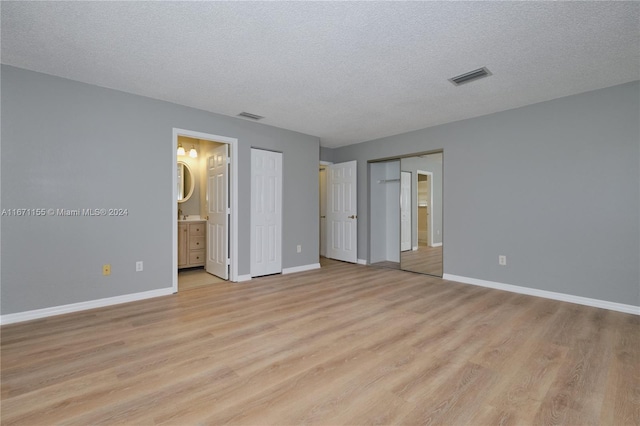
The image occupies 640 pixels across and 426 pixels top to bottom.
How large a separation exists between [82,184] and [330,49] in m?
3.03

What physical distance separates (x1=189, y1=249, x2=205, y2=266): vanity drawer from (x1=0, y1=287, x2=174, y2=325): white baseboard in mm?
1467

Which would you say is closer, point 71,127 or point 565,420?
point 565,420

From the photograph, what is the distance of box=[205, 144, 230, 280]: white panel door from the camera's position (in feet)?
14.7

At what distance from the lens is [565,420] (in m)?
1.54

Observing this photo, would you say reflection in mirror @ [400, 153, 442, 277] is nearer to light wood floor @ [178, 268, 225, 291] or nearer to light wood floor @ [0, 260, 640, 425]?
light wood floor @ [0, 260, 640, 425]

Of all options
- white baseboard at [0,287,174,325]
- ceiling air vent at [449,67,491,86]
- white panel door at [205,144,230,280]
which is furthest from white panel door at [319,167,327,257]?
ceiling air vent at [449,67,491,86]

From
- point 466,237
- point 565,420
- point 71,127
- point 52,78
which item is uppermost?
point 52,78

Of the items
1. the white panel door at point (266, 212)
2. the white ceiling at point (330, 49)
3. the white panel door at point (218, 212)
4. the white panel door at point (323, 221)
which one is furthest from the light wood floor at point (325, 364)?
the white panel door at point (323, 221)

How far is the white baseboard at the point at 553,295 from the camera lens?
10.4 feet

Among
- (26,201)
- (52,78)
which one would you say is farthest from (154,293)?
(52,78)

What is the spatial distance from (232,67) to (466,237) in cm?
Result: 397

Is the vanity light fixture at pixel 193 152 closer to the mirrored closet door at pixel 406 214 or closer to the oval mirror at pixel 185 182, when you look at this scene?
the oval mirror at pixel 185 182

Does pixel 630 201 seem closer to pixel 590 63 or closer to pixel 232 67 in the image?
pixel 590 63

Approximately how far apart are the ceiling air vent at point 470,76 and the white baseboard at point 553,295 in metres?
2.80
